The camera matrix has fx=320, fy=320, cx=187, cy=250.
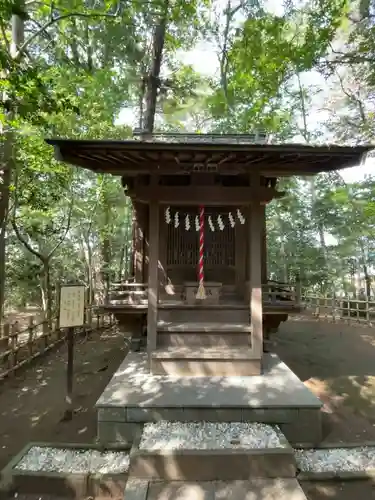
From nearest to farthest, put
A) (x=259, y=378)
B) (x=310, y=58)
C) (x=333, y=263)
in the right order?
(x=259, y=378)
(x=310, y=58)
(x=333, y=263)

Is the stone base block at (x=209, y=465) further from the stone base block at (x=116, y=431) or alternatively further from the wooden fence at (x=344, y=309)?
the wooden fence at (x=344, y=309)

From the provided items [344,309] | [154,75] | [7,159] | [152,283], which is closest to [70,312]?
[152,283]

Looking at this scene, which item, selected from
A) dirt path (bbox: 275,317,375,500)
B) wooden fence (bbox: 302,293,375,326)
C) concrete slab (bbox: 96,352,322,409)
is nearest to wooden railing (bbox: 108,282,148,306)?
concrete slab (bbox: 96,352,322,409)

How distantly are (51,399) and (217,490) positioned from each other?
4.45 metres

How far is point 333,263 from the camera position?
2056cm

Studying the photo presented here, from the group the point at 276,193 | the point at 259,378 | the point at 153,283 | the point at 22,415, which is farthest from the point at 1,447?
the point at 276,193

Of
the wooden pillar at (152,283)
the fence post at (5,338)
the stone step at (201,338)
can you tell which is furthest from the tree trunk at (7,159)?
the stone step at (201,338)

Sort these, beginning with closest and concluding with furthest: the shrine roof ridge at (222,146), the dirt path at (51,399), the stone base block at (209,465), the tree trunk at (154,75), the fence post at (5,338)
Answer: the stone base block at (209,465) → the dirt path at (51,399) → the shrine roof ridge at (222,146) → the fence post at (5,338) → the tree trunk at (154,75)

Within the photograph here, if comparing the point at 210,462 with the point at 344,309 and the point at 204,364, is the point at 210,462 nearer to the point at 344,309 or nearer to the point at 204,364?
the point at 204,364

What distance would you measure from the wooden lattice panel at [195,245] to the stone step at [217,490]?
479cm

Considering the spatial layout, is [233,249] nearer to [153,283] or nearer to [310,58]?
[153,283]

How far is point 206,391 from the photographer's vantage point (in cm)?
533

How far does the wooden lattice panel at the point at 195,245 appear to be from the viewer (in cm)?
794

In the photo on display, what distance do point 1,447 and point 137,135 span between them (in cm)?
647
